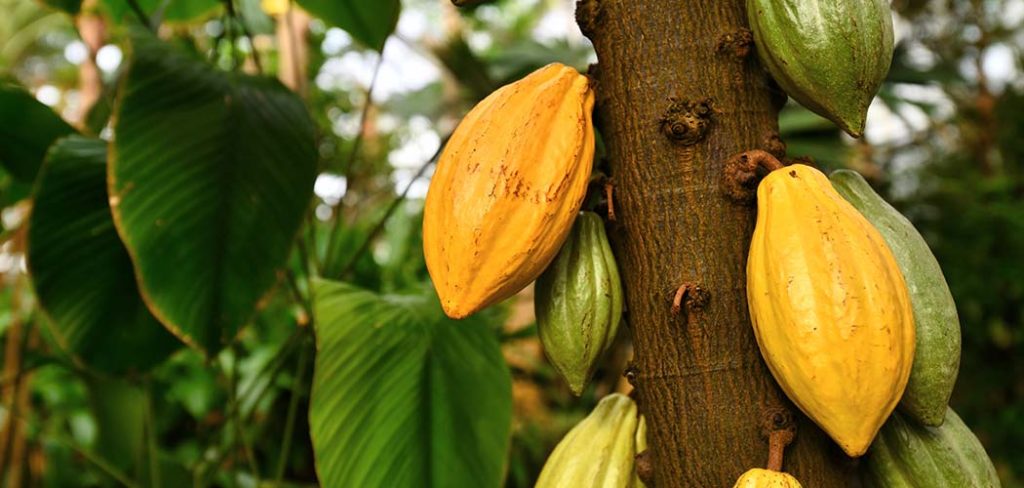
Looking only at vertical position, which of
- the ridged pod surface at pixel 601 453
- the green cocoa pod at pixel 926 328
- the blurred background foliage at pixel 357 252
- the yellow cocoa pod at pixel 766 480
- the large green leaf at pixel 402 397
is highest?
the green cocoa pod at pixel 926 328

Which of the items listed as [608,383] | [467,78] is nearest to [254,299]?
[467,78]

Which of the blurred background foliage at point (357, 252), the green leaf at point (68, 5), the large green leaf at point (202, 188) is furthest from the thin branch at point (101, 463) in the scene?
the green leaf at point (68, 5)

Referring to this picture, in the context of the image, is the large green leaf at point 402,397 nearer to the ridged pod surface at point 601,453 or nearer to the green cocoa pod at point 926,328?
the ridged pod surface at point 601,453

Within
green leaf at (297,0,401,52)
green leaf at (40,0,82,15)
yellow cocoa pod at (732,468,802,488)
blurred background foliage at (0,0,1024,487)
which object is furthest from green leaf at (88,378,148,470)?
yellow cocoa pod at (732,468,802,488)

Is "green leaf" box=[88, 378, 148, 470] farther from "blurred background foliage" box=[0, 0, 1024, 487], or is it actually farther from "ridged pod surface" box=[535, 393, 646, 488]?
"ridged pod surface" box=[535, 393, 646, 488]

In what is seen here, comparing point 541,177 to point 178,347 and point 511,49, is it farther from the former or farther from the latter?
point 511,49
